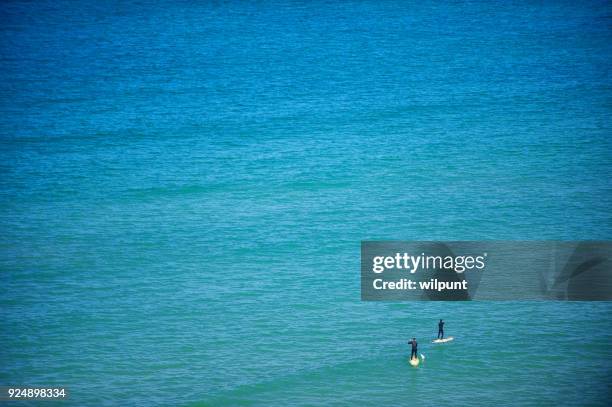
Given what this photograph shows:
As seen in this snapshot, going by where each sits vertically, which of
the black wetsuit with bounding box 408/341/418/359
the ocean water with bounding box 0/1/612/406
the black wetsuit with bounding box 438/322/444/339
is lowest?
the black wetsuit with bounding box 408/341/418/359

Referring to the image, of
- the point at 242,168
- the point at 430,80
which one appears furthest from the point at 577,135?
the point at 242,168

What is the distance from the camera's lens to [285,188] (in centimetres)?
5919

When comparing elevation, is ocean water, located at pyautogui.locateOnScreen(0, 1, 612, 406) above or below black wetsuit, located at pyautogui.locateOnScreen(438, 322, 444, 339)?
above

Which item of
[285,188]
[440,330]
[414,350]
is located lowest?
[414,350]

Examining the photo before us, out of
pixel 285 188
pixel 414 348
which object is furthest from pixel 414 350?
pixel 285 188

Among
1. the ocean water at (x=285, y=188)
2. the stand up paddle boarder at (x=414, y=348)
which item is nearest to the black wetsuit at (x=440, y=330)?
the ocean water at (x=285, y=188)

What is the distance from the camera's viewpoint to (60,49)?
227 feet

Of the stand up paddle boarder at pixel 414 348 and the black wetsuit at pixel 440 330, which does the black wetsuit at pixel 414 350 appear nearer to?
the stand up paddle boarder at pixel 414 348

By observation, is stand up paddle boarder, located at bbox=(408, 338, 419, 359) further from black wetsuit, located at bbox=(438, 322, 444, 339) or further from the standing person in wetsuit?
black wetsuit, located at bbox=(438, 322, 444, 339)

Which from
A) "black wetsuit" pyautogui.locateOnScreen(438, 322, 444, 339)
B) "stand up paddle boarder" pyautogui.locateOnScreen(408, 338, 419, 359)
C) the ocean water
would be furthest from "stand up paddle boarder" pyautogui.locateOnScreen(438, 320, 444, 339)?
"stand up paddle boarder" pyautogui.locateOnScreen(408, 338, 419, 359)

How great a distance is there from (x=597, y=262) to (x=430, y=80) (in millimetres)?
24255

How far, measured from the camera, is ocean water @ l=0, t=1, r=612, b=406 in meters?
42.1

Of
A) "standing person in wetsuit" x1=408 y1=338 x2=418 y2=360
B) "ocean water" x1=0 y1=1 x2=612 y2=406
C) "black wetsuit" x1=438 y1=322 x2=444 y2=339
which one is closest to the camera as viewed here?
"standing person in wetsuit" x1=408 y1=338 x2=418 y2=360

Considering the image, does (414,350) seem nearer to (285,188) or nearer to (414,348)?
(414,348)
